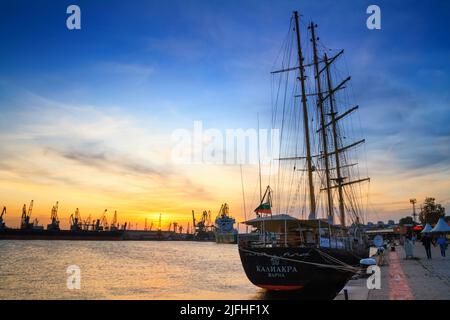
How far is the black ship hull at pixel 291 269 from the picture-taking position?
20375 millimetres

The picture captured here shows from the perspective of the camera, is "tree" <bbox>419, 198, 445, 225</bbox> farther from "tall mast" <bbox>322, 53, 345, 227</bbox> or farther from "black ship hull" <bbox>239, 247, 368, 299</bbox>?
"black ship hull" <bbox>239, 247, 368, 299</bbox>

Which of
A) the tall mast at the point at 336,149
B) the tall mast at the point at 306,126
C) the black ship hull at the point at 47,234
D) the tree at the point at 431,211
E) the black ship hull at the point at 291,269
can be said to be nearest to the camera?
the black ship hull at the point at 291,269

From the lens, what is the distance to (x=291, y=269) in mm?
20484

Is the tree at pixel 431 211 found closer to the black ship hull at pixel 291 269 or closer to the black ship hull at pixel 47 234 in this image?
the black ship hull at pixel 291 269

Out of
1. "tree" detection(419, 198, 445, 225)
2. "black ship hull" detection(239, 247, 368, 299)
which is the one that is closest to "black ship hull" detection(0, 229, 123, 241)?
"tree" detection(419, 198, 445, 225)

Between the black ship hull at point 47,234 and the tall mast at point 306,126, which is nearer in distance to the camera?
the tall mast at point 306,126

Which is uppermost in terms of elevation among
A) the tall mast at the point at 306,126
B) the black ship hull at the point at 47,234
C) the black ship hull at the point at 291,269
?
the tall mast at the point at 306,126

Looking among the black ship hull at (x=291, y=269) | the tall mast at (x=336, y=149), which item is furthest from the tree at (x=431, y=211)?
the black ship hull at (x=291, y=269)

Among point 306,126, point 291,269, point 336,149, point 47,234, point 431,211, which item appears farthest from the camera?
point 47,234

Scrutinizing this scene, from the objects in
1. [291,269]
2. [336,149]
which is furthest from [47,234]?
[291,269]

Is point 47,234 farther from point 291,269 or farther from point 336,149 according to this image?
point 291,269

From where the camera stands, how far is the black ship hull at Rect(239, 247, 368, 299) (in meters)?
20.4
